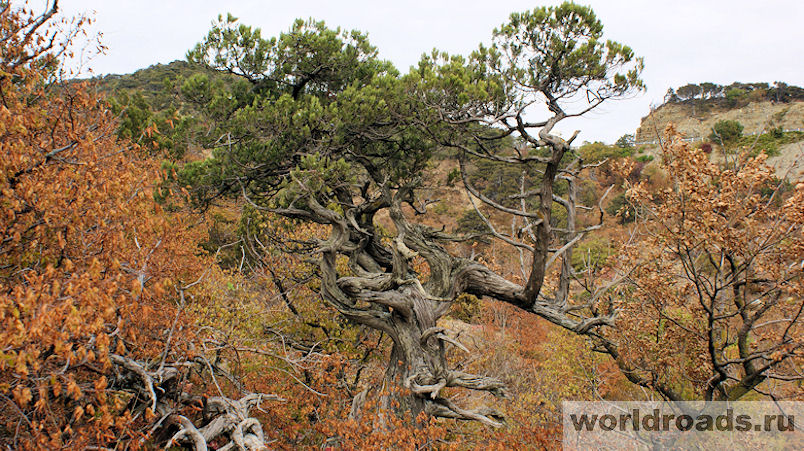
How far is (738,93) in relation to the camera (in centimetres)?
6275

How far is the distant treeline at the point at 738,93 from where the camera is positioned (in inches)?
2344

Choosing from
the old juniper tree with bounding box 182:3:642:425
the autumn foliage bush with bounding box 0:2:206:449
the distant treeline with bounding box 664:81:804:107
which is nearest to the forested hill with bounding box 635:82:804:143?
the distant treeline with bounding box 664:81:804:107

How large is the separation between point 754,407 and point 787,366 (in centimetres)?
150

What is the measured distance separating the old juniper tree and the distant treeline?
5886cm

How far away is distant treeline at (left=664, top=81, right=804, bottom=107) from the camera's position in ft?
195

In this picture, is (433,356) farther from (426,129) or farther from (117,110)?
(117,110)

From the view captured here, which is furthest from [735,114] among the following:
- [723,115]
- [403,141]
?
[403,141]

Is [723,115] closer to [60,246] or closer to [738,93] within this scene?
[738,93]

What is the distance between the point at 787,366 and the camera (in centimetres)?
762

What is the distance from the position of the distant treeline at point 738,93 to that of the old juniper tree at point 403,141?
193 ft

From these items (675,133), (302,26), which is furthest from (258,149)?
(675,133)

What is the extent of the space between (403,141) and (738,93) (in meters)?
73.7

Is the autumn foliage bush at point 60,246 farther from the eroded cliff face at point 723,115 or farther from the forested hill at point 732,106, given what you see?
the forested hill at point 732,106

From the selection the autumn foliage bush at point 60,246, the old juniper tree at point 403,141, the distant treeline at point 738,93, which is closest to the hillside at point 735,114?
the distant treeline at point 738,93
